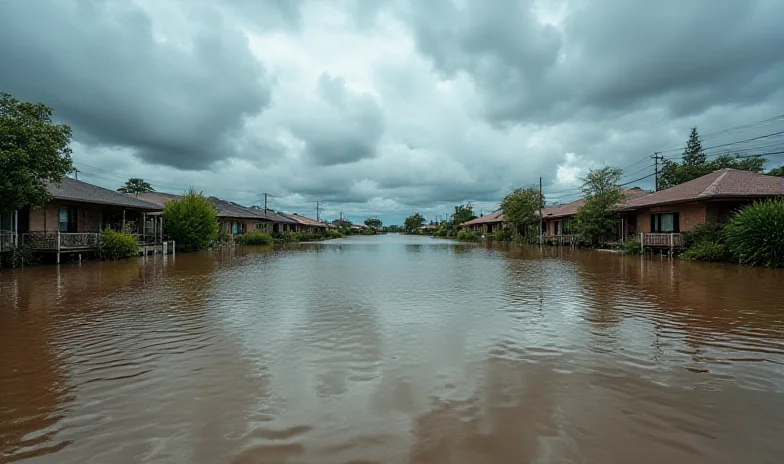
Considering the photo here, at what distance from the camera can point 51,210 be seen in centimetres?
2145

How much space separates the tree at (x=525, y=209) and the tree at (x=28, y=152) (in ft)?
137

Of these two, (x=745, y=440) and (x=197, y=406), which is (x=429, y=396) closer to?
(x=197, y=406)

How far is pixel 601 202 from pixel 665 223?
5.79 meters

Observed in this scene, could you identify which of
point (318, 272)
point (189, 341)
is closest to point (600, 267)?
point (318, 272)

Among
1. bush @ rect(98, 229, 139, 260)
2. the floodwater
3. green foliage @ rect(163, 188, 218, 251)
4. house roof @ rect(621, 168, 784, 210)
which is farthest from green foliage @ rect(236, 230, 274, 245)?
house roof @ rect(621, 168, 784, 210)

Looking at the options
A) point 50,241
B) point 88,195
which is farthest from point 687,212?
point 88,195

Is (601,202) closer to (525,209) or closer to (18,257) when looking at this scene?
(525,209)

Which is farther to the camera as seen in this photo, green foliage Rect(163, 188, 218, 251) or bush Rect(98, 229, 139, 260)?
green foliage Rect(163, 188, 218, 251)

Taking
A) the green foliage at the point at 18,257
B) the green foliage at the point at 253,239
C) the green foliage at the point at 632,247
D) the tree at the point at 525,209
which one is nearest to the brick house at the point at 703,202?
the green foliage at the point at 632,247

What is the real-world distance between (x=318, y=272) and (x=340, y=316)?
8.70m

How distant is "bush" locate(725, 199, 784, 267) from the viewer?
1706 centimetres

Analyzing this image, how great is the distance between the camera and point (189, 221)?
2995 centimetres

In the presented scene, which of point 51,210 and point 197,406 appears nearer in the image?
point 197,406

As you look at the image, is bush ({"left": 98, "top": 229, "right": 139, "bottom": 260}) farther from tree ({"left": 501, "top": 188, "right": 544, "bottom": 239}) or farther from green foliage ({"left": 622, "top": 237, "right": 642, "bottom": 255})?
tree ({"left": 501, "top": 188, "right": 544, "bottom": 239})
